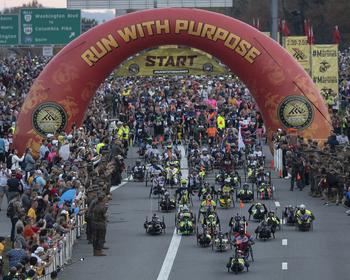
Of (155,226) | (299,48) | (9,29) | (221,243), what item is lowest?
(221,243)

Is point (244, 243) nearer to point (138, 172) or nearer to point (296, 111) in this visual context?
point (138, 172)

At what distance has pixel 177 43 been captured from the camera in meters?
47.2

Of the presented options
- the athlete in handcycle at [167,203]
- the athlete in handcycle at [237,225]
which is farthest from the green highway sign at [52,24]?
the athlete in handcycle at [237,225]

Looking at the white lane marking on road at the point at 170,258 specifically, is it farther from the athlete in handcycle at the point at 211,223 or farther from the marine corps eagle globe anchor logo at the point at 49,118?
the marine corps eagle globe anchor logo at the point at 49,118

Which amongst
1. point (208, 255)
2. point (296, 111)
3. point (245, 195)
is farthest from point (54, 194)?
point (296, 111)

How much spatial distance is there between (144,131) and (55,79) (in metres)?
9.25


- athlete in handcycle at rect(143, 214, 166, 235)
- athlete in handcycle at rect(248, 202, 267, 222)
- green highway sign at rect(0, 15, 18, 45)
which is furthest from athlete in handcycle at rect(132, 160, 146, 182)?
green highway sign at rect(0, 15, 18, 45)

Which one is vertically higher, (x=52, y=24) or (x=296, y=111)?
(x=52, y=24)

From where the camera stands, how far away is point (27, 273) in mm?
23750

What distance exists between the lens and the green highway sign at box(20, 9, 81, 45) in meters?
71.4

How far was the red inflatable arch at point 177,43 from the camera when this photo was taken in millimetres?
46375

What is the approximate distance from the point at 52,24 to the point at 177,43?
25.2 meters

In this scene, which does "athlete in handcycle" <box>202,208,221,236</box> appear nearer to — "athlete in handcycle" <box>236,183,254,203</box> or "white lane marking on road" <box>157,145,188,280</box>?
"white lane marking on road" <box>157,145,188,280</box>

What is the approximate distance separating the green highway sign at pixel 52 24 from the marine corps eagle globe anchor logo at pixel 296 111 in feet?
87.0
